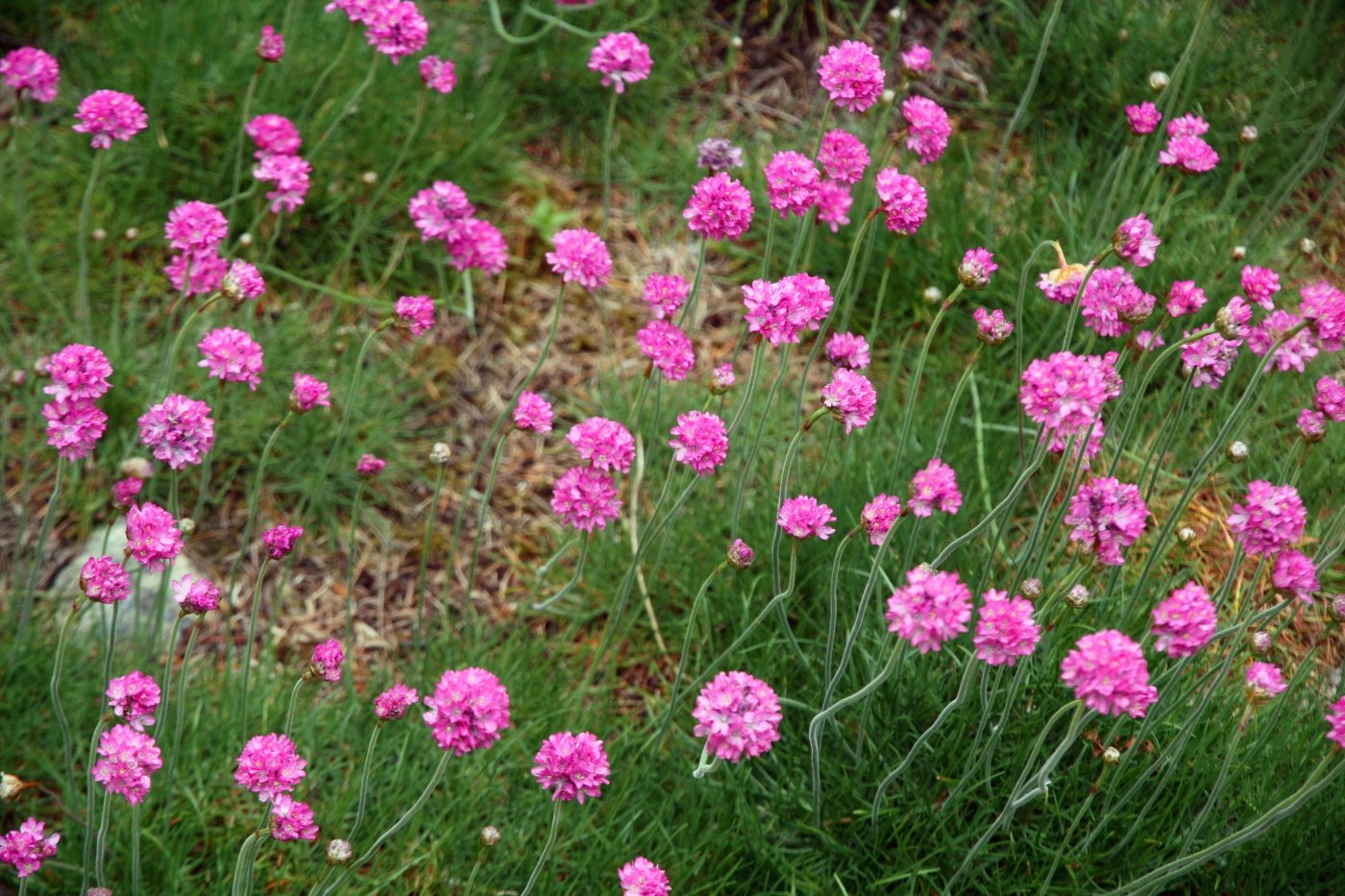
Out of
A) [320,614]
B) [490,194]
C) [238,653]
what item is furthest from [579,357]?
[238,653]

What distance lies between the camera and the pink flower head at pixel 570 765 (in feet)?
6.91

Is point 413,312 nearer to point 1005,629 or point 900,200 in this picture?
point 900,200

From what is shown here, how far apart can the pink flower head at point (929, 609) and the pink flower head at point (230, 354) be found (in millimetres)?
1446

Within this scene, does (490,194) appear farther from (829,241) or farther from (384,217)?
(829,241)

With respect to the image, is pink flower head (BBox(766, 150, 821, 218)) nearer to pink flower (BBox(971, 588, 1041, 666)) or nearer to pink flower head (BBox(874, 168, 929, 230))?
pink flower head (BBox(874, 168, 929, 230))

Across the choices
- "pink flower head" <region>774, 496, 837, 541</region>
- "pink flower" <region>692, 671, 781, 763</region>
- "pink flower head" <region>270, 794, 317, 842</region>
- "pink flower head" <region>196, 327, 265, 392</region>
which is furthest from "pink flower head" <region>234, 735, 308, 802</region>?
"pink flower head" <region>774, 496, 837, 541</region>

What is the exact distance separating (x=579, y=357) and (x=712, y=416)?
1.75 m

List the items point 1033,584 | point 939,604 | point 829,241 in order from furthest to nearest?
point 829,241, point 1033,584, point 939,604

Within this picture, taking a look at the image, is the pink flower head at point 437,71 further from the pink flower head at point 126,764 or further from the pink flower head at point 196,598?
the pink flower head at point 126,764

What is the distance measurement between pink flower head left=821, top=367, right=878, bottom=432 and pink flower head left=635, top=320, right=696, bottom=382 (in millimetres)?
469

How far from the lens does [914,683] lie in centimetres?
277

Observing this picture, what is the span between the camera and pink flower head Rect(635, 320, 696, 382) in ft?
8.72

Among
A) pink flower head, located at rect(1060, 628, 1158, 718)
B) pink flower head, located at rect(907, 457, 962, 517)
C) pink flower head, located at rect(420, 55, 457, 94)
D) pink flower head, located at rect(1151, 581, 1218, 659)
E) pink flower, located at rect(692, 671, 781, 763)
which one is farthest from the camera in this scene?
pink flower head, located at rect(420, 55, 457, 94)

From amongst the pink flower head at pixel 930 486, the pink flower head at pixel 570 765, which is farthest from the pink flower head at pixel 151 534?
the pink flower head at pixel 930 486
